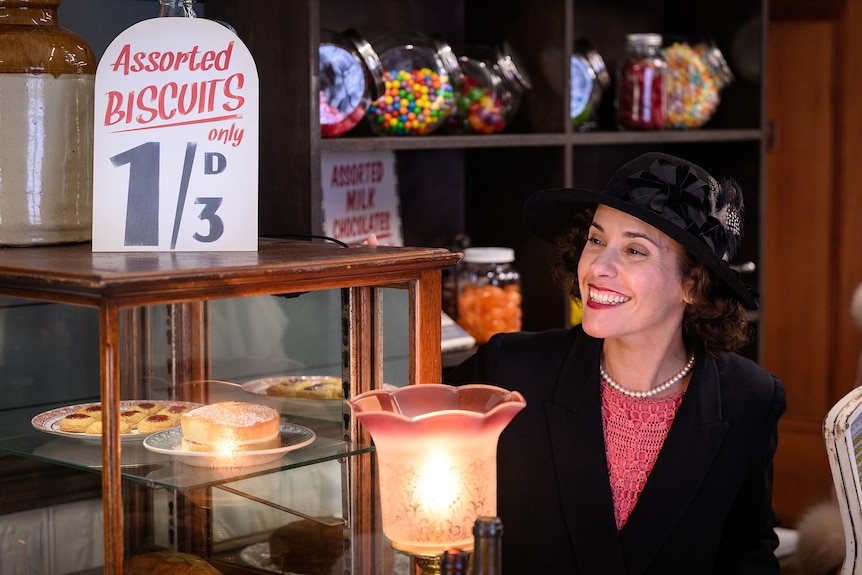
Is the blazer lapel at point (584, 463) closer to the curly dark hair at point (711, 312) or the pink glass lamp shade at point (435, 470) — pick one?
the curly dark hair at point (711, 312)

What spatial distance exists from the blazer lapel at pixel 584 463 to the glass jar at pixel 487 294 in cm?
62

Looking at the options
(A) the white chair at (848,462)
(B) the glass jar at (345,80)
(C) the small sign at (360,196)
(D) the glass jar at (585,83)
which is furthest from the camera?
(D) the glass jar at (585,83)

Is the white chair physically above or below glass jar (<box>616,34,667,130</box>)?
below

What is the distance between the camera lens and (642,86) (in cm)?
272

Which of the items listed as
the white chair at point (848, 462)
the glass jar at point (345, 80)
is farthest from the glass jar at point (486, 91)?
the white chair at point (848, 462)

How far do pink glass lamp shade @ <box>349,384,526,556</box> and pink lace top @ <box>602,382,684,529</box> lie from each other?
720 millimetres

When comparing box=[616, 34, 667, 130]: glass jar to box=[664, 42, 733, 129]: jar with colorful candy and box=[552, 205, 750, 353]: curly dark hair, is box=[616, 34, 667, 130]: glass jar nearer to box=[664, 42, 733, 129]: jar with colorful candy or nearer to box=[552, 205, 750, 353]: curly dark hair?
box=[664, 42, 733, 129]: jar with colorful candy

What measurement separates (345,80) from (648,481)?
0.92 meters

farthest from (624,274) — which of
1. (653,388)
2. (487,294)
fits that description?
(487,294)

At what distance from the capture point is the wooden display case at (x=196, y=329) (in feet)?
3.27

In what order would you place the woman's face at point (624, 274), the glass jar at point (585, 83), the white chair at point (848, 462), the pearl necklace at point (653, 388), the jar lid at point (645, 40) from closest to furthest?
the white chair at point (848, 462) → the woman's face at point (624, 274) → the pearl necklace at point (653, 388) → the glass jar at point (585, 83) → the jar lid at point (645, 40)

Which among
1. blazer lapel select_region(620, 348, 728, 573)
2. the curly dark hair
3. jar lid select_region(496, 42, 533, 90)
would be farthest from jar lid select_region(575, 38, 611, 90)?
blazer lapel select_region(620, 348, 728, 573)

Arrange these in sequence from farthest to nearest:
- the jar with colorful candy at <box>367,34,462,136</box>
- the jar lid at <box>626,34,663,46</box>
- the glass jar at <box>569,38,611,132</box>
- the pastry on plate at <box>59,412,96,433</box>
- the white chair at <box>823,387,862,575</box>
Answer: the jar lid at <box>626,34,663,46</box>, the glass jar at <box>569,38,611,132</box>, the jar with colorful candy at <box>367,34,462,136</box>, the white chair at <box>823,387,862,575</box>, the pastry on plate at <box>59,412,96,433</box>

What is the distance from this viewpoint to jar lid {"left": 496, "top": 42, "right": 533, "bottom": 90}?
95.0 inches
